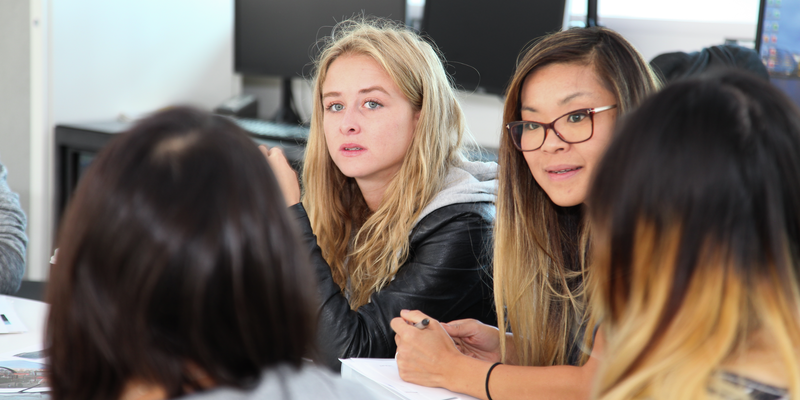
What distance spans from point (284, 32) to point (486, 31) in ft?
3.01

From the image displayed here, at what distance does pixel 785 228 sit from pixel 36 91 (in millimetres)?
2410

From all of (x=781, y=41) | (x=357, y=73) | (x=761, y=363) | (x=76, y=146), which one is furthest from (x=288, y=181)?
(x=76, y=146)

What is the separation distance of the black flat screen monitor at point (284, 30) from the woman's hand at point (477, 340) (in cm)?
159

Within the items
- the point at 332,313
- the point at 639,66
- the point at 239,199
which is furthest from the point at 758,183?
the point at 332,313

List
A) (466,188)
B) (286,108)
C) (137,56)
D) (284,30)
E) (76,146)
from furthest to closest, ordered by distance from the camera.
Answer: (286,108), (284,30), (137,56), (76,146), (466,188)

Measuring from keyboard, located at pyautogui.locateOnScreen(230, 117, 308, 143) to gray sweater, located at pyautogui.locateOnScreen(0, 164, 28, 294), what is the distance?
860 millimetres

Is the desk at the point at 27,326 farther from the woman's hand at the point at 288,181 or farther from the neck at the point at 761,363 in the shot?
the neck at the point at 761,363

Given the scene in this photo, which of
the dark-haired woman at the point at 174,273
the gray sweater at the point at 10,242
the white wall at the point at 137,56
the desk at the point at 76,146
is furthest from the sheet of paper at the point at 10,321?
the white wall at the point at 137,56

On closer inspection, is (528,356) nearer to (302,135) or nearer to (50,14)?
(302,135)

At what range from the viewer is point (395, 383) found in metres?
0.96

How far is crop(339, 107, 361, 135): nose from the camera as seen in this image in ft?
4.60

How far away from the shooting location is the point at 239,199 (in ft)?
1.64

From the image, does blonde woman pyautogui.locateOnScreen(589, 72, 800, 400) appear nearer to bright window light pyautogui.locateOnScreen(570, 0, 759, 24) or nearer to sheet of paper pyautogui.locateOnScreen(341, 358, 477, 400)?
sheet of paper pyautogui.locateOnScreen(341, 358, 477, 400)

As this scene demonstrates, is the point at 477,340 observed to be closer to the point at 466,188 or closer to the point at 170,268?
the point at 466,188
